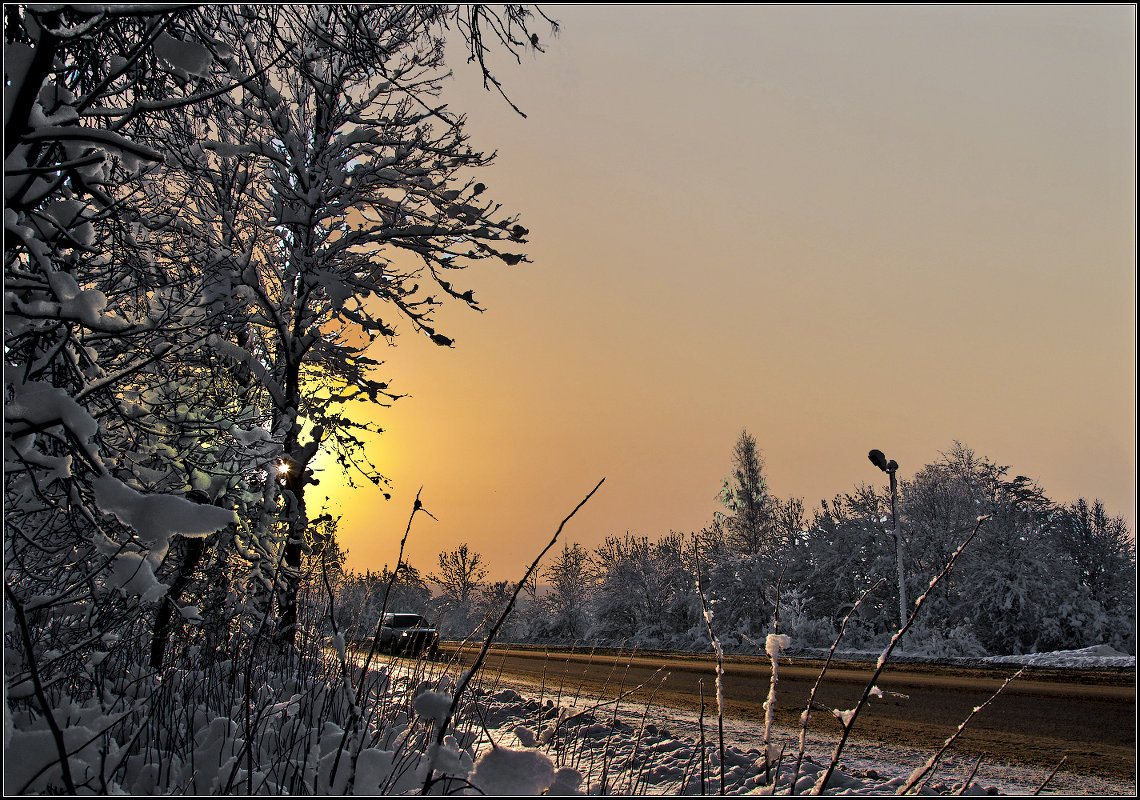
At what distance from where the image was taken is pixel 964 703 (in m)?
7.77

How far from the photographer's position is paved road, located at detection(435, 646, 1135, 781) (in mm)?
5398

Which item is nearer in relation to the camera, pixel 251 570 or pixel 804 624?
pixel 251 570

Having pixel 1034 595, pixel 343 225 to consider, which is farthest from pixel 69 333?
pixel 1034 595

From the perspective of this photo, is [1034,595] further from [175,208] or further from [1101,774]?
[175,208]

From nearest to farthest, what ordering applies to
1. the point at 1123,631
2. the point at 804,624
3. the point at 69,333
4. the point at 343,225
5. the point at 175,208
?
1. the point at 69,333
2. the point at 175,208
3. the point at 343,225
4. the point at 1123,631
5. the point at 804,624

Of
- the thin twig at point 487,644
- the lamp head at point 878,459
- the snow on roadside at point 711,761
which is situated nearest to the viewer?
the thin twig at point 487,644

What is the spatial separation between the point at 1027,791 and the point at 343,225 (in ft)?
26.4

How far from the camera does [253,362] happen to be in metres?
6.30

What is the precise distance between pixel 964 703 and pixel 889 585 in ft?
42.2

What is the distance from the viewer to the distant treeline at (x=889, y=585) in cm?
1941

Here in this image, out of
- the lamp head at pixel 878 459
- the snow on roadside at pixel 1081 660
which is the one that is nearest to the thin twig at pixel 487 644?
the snow on roadside at pixel 1081 660

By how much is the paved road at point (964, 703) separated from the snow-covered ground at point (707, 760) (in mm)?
322

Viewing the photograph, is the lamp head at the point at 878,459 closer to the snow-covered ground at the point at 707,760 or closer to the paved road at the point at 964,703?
the paved road at the point at 964,703

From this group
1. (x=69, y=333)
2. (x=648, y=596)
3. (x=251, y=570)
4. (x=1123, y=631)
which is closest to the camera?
(x=69, y=333)
